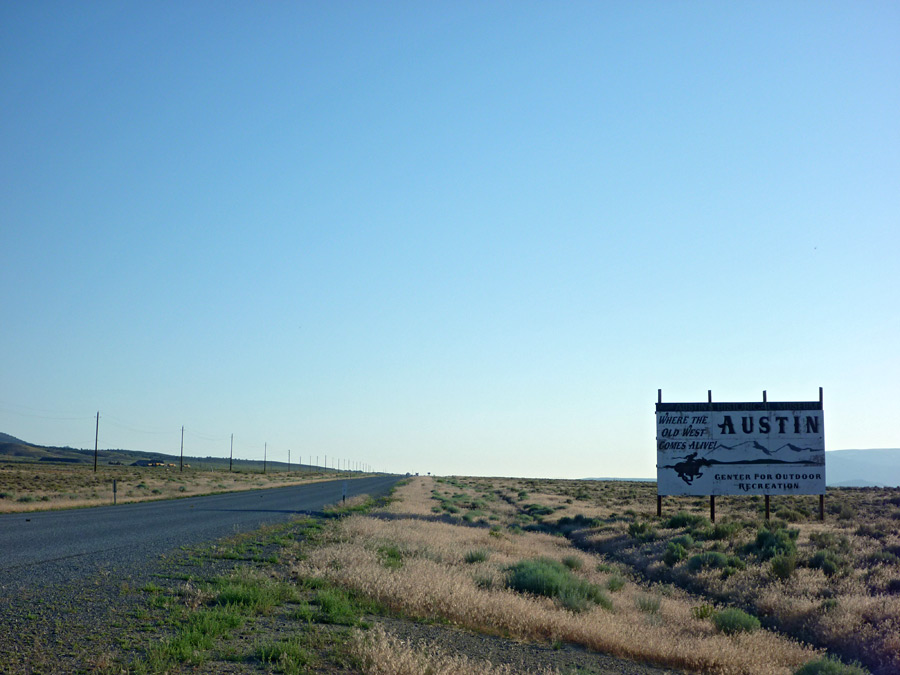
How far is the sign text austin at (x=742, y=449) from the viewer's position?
29.3 meters

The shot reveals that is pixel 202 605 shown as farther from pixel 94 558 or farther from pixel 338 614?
pixel 94 558

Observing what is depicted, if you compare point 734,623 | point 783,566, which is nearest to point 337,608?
point 734,623

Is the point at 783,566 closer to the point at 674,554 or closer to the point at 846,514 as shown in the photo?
the point at 674,554

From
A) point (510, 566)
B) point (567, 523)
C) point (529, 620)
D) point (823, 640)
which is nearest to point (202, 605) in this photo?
point (529, 620)

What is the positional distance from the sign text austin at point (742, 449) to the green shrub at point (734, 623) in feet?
60.1

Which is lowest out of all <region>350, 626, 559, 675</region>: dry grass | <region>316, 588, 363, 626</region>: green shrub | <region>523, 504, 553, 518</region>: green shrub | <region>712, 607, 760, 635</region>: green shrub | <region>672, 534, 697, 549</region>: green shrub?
<region>523, 504, 553, 518</region>: green shrub

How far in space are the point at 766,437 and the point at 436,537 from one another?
1638cm

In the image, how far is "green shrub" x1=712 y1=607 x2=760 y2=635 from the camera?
11.4 metres

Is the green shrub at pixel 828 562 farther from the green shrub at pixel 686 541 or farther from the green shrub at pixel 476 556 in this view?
the green shrub at pixel 476 556

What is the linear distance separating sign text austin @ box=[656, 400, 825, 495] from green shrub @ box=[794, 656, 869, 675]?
20.9 metres

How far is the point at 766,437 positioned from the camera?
29594 mm

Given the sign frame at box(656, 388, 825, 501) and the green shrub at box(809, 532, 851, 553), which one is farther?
the sign frame at box(656, 388, 825, 501)

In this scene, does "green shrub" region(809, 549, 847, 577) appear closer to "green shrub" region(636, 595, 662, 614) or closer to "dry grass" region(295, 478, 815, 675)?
"dry grass" region(295, 478, 815, 675)

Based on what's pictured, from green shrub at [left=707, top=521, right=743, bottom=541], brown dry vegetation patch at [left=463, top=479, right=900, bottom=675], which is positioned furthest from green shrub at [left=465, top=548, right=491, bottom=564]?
green shrub at [left=707, top=521, right=743, bottom=541]
